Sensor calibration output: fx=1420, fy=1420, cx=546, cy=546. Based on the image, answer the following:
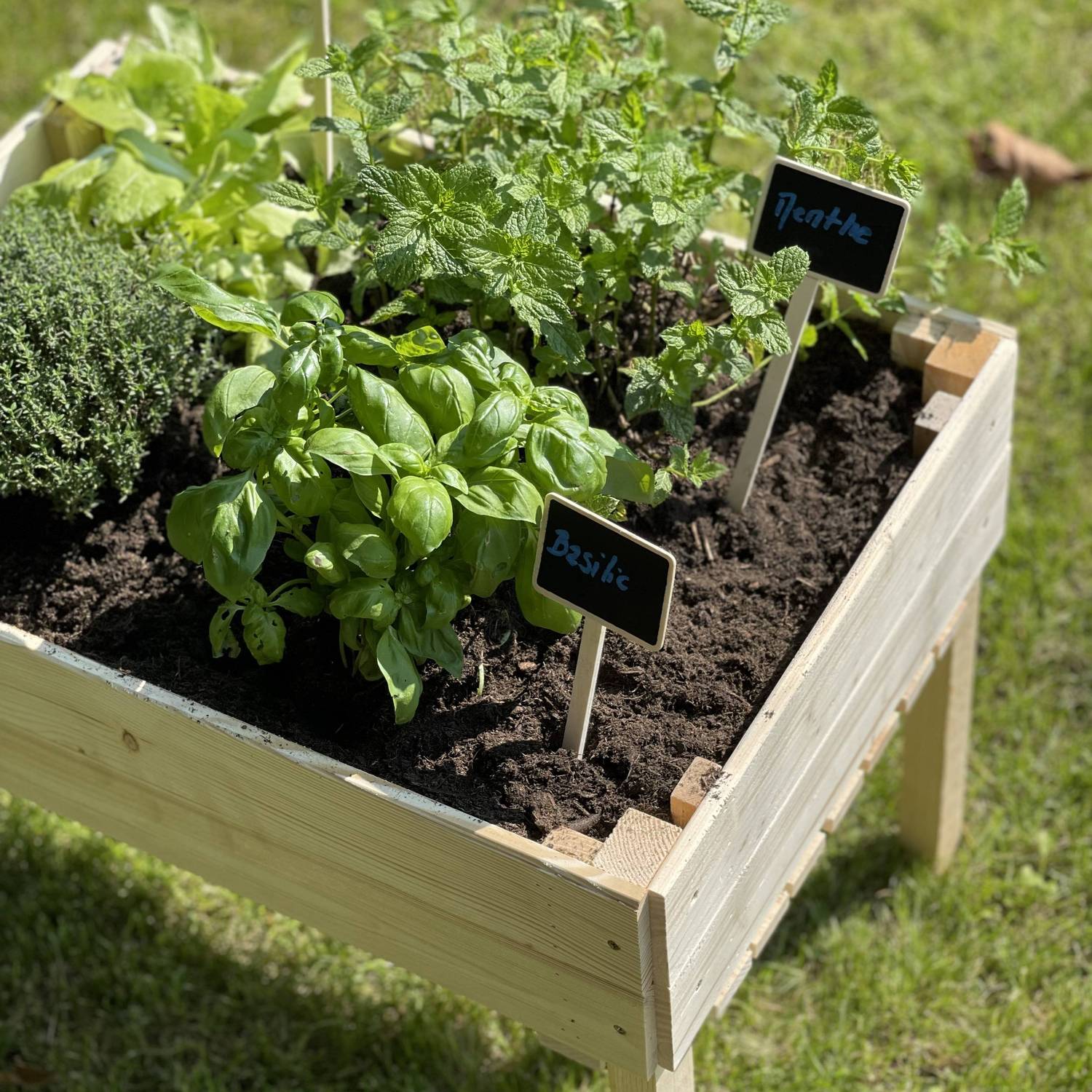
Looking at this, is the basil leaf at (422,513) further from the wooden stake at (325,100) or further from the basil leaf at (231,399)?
the wooden stake at (325,100)

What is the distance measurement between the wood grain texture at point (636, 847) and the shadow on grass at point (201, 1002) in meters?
0.90

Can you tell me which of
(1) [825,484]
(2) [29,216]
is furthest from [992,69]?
(2) [29,216]

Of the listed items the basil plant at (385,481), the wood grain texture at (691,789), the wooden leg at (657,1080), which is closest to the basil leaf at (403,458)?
the basil plant at (385,481)

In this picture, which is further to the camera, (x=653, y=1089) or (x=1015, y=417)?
(x=1015, y=417)

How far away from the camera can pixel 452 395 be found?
1.50 metres

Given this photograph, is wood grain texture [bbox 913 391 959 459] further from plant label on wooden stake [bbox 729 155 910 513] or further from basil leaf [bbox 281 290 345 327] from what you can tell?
basil leaf [bbox 281 290 345 327]

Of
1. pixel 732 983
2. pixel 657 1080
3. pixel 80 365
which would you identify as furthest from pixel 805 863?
pixel 80 365

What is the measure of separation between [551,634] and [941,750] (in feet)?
2.93

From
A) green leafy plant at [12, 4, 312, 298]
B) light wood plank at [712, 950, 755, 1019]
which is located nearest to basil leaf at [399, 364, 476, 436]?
green leafy plant at [12, 4, 312, 298]

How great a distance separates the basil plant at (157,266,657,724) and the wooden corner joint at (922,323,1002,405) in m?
0.58

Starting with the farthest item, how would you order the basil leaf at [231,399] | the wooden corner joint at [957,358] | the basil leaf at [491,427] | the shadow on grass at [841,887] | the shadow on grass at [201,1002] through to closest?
1. the shadow on grass at [841,887]
2. the shadow on grass at [201,1002]
3. the wooden corner joint at [957,358]
4. the basil leaf at [231,399]
5. the basil leaf at [491,427]

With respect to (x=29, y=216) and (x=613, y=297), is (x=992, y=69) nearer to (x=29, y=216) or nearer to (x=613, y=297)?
(x=613, y=297)

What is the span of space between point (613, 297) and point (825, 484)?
39 centimetres

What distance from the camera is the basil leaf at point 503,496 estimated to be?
1419 millimetres
